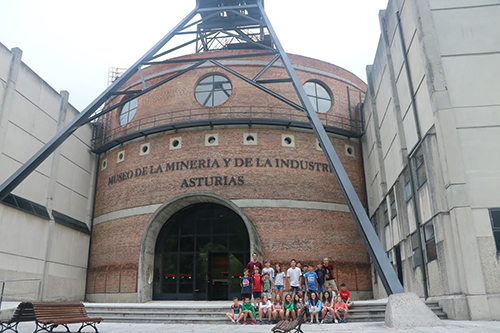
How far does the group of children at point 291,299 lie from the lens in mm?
12094

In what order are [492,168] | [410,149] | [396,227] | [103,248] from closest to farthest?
[492,168] < [410,149] < [396,227] < [103,248]

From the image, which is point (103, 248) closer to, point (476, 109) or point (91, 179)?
point (91, 179)

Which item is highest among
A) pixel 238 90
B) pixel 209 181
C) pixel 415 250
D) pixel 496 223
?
pixel 238 90

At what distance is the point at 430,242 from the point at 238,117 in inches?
482

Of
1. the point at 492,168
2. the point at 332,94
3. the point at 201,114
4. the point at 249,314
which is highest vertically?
the point at 332,94

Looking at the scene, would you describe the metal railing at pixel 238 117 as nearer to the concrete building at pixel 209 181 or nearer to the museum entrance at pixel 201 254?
the concrete building at pixel 209 181

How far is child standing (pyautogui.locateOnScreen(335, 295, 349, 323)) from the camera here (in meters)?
12.1

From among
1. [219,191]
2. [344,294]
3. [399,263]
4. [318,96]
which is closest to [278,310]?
[344,294]

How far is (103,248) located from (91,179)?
477cm

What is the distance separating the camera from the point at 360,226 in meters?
10.6

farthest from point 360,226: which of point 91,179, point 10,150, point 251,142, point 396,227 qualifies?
point 91,179

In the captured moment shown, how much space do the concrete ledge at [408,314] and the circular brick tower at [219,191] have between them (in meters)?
11.5

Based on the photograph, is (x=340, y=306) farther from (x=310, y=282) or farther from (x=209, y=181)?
(x=209, y=181)

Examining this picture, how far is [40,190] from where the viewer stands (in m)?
21.7
